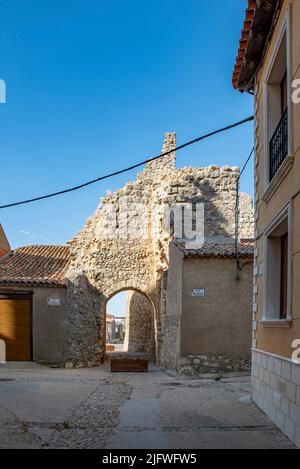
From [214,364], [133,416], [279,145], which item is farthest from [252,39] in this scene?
[214,364]

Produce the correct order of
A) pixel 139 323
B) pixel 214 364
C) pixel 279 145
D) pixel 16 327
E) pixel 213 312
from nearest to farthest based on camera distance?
pixel 279 145 → pixel 214 364 → pixel 213 312 → pixel 16 327 → pixel 139 323

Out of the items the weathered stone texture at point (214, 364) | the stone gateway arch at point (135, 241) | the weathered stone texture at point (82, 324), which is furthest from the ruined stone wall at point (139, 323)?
the weathered stone texture at point (214, 364)

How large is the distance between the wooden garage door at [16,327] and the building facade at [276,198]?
1009 centimetres

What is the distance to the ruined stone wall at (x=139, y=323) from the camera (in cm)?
2444

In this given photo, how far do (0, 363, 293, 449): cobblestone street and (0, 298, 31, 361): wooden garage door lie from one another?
16.5 ft

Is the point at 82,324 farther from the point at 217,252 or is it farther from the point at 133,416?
the point at 133,416

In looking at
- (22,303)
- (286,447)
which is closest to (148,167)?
(22,303)

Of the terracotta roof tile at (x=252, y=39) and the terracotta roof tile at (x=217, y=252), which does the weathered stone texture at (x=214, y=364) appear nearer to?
the terracotta roof tile at (x=217, y=252)

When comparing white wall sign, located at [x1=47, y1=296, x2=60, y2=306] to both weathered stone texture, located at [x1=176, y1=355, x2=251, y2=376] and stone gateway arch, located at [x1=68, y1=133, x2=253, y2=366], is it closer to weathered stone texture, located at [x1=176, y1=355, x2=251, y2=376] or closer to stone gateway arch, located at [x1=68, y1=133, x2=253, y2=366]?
stone gateway arch, located at [x1=68, y1=133, x2=253, y2=366]

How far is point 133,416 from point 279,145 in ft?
14.2

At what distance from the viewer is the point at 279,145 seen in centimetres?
693

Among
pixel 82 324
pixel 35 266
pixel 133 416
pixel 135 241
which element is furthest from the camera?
pixel 135 241

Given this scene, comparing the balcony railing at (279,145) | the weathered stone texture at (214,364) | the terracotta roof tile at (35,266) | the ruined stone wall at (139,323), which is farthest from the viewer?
the ruined stone wall at (139,323)

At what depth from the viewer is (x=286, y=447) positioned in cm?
535
